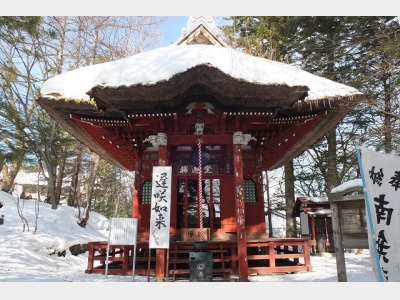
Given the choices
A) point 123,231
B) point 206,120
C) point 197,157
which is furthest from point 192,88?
point 123,231

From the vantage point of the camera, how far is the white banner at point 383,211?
4168 millimetres

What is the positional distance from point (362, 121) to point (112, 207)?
24385 millimetres

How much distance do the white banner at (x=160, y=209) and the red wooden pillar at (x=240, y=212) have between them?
1.70 m

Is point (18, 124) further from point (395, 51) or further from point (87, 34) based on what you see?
point (395, 51)

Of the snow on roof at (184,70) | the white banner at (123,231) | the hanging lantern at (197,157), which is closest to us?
the snow on roof at (184,70)

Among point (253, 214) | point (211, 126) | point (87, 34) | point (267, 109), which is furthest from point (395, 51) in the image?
point (87, 34)

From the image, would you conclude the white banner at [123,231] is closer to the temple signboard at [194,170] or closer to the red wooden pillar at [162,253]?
the red wooden pillar at [162,253]

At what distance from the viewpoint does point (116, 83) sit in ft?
19.9

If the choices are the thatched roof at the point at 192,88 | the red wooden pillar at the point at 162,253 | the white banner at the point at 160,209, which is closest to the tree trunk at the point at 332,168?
the thatched roof at the point at 192,88

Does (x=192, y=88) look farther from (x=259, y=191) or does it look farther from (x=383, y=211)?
(x=383, y=211)

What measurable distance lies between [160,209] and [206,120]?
2.49 meters

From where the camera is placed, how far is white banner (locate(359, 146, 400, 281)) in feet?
13.7

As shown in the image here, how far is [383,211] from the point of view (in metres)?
4.29

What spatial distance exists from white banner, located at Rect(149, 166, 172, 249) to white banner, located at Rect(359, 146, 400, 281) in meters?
3.99
